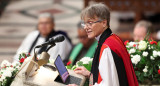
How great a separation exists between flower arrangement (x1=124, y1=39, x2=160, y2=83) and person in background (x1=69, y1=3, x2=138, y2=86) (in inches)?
39.5

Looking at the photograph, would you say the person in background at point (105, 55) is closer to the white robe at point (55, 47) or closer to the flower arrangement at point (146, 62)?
the flower arrangement at point (146, 62)

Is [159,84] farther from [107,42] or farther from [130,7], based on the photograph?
[130,7]

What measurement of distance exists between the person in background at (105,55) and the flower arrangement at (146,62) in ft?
3.29

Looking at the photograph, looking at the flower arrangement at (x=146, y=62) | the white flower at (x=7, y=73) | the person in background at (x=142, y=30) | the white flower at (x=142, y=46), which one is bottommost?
the white flower at (x=7, y=73)

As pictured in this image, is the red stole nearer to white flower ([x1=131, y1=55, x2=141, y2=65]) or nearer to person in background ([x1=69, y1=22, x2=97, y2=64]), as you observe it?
white flower ([x1=131, y1=55, x2=141, y2=65])

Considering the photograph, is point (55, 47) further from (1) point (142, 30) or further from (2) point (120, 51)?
(2) point (120, 51)

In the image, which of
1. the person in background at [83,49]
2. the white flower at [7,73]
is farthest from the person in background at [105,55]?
the person in background at [83,49]

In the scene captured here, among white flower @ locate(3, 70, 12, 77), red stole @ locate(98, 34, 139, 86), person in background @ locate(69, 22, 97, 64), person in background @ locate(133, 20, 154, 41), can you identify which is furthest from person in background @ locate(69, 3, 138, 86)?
person in background @ locate(69, 22, 97, 64)

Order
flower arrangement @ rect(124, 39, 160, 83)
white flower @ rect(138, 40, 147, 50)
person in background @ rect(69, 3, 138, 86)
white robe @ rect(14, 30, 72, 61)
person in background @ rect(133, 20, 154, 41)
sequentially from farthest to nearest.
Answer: white robe @ rect(14, 30, 72, 61) < person in background @ rect(133, 20, 154, 41) < white flower @ rect(138, 40, 147, 50) < flower arrangement @ rect(124, 39, 160, 83) < person in background @ rect(69, 3, 138, 86)

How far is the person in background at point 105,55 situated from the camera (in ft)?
8.27

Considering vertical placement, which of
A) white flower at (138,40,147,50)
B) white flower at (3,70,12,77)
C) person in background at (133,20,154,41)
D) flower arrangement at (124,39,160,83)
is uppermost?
person in background at (133,20,154,41)

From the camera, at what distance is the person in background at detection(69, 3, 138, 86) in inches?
99.2

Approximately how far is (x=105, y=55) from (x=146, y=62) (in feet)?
4.70

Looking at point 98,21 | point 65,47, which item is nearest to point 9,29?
point 65,47
